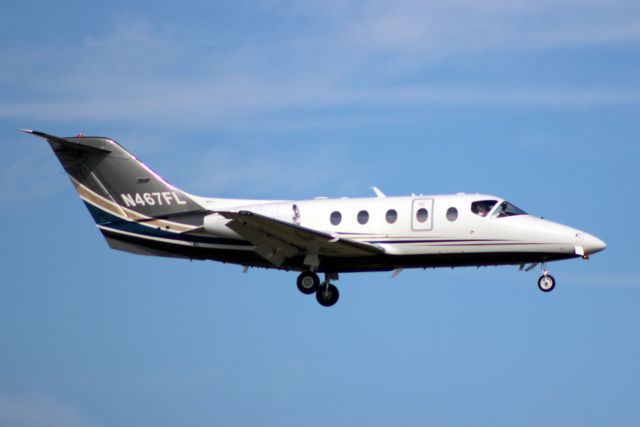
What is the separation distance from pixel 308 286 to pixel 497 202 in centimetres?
591

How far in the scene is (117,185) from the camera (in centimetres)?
3138

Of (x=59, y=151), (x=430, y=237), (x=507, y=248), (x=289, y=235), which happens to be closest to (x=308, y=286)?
(x=289, y=235)

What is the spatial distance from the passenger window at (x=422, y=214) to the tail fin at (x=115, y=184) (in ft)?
21.6

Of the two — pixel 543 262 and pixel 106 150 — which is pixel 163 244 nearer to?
pixel 106 150

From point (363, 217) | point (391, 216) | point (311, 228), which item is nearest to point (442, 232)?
point (391, 216)

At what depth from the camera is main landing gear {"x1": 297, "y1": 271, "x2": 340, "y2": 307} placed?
1181 inches

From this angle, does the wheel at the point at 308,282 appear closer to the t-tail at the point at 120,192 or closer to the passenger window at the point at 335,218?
the passenger window at the point at 335,218

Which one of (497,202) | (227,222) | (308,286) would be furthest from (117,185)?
(497,202)

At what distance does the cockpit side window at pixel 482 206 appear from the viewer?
1139 inches

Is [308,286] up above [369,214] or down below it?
below

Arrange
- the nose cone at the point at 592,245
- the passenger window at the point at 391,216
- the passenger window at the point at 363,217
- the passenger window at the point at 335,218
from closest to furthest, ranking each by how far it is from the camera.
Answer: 1. the nose cone at the point at 592,245
2. the passenger window at the point at 391,216
3. the passenger window at the point at 363,217
4. the passenger window at the point at 335,218

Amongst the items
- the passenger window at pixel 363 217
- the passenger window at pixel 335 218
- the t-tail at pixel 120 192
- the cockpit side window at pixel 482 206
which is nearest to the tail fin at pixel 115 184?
the t-tail at pixel 120 192

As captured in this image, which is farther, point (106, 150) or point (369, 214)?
point (106, 150)

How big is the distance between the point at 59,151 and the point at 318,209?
318 inches
